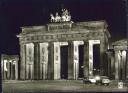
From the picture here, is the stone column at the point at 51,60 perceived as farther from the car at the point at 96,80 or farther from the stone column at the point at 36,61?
the car at the point at 96,80

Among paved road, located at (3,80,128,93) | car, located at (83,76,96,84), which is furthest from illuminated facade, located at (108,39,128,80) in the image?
car, located at (83,76,96,84)

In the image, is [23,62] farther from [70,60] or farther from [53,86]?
[70,60]

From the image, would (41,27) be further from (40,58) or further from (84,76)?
(84,76)

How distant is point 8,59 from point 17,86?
969 millimetres

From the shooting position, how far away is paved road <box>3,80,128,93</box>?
52.0ft

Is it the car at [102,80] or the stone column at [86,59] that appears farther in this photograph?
the stone column at [86,59]

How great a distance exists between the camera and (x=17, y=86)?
54.1 ft

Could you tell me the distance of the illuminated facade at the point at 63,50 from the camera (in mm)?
16094

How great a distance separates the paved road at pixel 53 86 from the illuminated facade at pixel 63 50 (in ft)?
0.71

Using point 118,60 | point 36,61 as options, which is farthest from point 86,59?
point 36,61

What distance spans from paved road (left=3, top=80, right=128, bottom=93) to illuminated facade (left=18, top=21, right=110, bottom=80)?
0.22 meters

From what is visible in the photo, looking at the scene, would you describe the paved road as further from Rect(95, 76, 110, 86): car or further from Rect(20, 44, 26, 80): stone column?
Rect(20, 44, 26, 80): stone column

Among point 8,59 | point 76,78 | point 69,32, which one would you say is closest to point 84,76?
point 76,78

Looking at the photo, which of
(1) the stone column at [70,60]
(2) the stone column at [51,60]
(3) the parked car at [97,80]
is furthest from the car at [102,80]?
(2) the stone column at [51,60]
